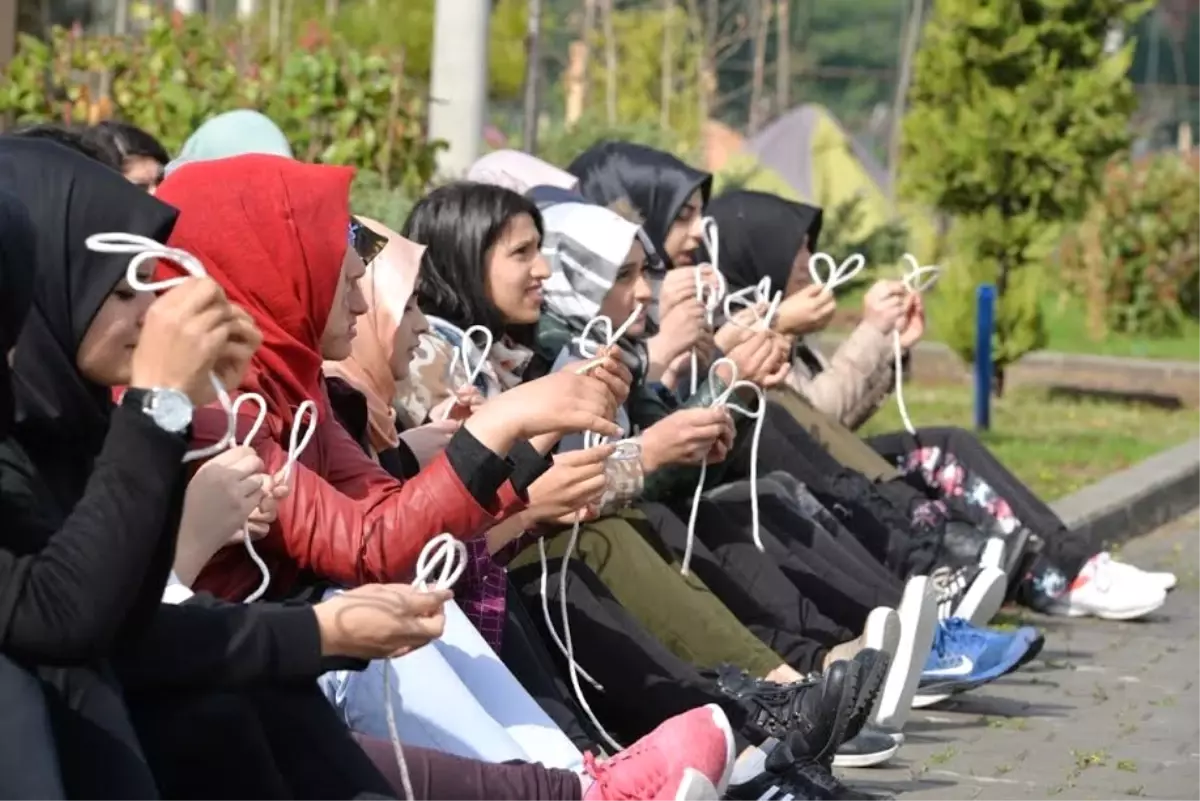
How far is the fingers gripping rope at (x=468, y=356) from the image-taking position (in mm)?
5668

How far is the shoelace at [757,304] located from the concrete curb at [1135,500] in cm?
194

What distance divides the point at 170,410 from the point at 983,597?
13.1 ft

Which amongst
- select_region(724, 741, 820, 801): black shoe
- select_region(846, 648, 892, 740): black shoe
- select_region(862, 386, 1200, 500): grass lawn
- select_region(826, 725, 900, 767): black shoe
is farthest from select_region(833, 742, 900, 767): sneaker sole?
select_region(862, 386, 1200, 500): grass lawn

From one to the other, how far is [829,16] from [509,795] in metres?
31.9

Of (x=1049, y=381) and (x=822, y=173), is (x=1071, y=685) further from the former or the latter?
(x=822, y=173)

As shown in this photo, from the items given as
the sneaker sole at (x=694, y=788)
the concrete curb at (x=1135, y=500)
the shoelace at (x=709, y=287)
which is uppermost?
the shoelace at (x=709, y=287)

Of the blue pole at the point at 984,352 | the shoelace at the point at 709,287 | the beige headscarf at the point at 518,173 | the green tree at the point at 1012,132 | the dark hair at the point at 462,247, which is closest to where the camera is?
the dark hair at the point at 462,247

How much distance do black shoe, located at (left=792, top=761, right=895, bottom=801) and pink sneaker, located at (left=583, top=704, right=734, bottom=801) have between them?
1.49ft

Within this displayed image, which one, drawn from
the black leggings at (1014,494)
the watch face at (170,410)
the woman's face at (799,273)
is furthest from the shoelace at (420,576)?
the woman's face at (799,273)

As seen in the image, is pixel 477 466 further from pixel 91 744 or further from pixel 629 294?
pixel 629 294

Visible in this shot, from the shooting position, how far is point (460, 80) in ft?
38.0

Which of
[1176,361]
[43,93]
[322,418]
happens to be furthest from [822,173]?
[322,418]

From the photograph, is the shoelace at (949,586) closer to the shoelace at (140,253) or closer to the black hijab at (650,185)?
the black hijab at (650,185)

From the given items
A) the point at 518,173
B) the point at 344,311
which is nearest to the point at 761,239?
the point at 518,173
